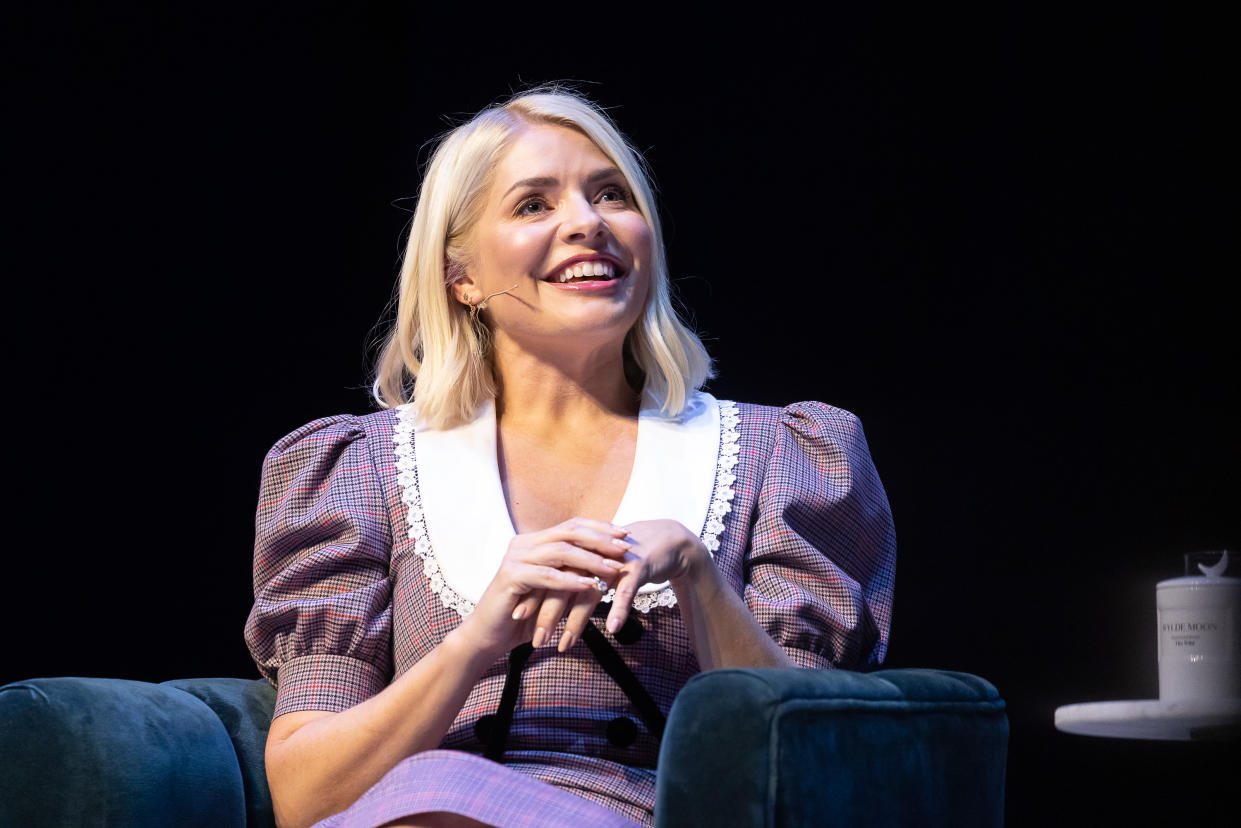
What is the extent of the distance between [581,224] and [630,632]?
0.52m

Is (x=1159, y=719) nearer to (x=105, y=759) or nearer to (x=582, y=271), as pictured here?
(x=582, y=271)

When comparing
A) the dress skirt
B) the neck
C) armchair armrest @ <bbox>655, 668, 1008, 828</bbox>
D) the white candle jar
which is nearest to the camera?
armchair armrest @ <bbox>655, 668, 1008, 828</bbox>

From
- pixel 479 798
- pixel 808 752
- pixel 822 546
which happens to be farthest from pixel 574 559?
pixel 822 546

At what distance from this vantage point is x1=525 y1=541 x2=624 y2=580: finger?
1.36 m

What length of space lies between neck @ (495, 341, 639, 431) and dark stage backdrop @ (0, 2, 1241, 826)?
0.68m

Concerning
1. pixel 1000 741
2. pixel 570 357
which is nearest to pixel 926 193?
pixel 570 357

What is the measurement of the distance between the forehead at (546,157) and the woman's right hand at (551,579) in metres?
0.57

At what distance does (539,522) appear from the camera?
172 centimetres

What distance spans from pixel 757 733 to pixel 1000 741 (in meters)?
0.41

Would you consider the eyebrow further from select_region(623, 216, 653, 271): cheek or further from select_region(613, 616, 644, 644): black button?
select_region(613, 616, 644, 644): black button

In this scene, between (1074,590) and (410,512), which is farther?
(1074,590)

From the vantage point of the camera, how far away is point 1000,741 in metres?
1.39

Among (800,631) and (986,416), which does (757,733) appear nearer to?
(800,631)

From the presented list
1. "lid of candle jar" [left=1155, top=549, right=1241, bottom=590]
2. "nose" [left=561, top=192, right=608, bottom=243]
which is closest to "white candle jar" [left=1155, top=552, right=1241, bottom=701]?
"lid of candle jar" [left=1155, top=549, right=1241, bottom=590]
